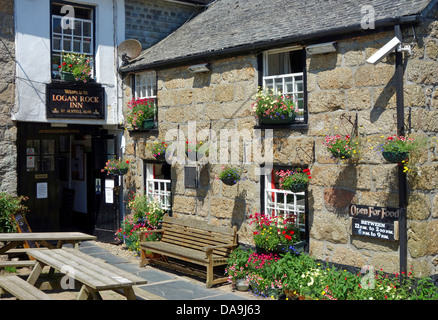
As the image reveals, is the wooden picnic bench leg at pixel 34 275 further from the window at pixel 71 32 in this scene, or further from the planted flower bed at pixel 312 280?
the window at pixel 71 32

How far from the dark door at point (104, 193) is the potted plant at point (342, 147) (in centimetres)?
592

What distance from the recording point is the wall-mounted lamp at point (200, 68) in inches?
348

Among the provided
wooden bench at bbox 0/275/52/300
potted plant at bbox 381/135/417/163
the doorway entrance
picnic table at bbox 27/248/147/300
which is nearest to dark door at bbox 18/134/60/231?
the doorway entrance

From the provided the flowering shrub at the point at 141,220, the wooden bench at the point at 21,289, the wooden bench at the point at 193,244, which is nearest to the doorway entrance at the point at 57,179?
the flowering shrub at the point at 141,220

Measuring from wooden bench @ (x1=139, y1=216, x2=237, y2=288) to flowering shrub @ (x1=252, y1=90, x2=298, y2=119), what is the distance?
1.99 metres

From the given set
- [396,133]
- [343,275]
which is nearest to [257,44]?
[396,133]

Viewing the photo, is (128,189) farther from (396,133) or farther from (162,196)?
(396,133)

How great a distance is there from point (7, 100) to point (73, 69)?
4.72 ft

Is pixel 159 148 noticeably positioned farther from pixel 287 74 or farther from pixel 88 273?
pixel 88 273

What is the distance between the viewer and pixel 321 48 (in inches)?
278

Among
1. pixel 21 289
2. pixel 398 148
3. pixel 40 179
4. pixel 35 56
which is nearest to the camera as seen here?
pixel 21 289

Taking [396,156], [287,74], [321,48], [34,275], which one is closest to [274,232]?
[396,156]

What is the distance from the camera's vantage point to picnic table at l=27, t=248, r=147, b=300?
5301mm

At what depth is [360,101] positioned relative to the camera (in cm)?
672
